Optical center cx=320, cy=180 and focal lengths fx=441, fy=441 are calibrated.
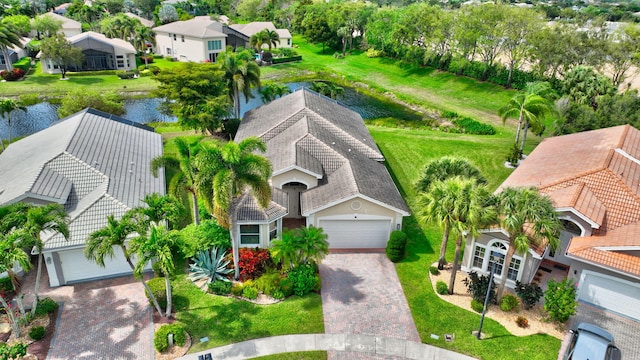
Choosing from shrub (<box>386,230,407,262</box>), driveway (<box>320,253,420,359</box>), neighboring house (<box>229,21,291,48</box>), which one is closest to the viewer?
Answer: driveway (<box>320,253,420,359</box>)

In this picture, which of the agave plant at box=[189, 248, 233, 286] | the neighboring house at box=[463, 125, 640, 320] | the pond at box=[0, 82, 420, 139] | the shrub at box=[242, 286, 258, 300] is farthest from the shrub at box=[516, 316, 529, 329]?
the pond at box=[0, 82, 420, 139]

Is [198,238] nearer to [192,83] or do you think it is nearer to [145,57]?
[192,83]

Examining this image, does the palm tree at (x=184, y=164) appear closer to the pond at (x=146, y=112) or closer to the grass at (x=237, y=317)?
the grass at (x=237, y=317)

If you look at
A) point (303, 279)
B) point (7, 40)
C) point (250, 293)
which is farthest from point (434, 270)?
point (7, 40)

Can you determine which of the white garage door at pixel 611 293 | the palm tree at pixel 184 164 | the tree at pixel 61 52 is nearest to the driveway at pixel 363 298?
the palm tree at pixel 184 164

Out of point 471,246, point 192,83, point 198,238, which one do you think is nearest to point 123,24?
point 192,83

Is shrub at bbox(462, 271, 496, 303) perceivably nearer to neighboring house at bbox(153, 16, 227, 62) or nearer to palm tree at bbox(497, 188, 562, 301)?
palm tree at bbox(497, 188, 562, 301)

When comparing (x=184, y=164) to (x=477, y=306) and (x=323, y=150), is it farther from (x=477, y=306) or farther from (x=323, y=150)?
(x=477, y=306)
